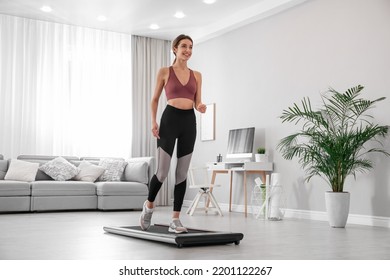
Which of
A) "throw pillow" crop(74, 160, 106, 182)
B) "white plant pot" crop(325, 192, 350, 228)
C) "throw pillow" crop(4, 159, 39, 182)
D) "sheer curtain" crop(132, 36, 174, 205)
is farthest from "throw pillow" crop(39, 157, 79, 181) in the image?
"white plant pot" crop(325, 192, 350, 228)

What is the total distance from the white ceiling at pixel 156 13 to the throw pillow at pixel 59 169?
95.3 inches

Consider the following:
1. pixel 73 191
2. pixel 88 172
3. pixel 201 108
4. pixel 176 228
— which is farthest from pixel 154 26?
pixel 176 228

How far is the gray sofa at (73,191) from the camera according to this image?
706 cm

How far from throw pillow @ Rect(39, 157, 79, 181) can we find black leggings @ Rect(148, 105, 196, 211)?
167 inches

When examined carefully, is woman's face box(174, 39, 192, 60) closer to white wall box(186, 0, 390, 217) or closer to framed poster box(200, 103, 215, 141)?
white wall box(186, 0, 390, 217)

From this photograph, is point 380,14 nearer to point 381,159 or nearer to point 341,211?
point 381,159

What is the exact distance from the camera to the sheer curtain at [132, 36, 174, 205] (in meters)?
9.27

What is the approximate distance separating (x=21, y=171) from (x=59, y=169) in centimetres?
60

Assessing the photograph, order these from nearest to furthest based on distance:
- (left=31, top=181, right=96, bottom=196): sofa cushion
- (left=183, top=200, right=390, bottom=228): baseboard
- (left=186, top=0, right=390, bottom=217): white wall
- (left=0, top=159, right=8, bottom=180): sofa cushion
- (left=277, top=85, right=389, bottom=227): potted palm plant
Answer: (left=277, top=85, right=389, bottom=227): potted palm plant → (left=183, top=200, right=390, bottom=228): baseboard → (left=186, top=0, right=390, bottom=217): white wall → (left=31, top=181, right=96, bottom=196): sofa cushion → (left=0, top=159, right=8, bottom=180): sofa cushion

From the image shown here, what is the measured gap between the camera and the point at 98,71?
9.05 meters

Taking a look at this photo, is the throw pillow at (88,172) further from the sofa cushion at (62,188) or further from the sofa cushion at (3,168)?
the sofa cushion at (3,168)

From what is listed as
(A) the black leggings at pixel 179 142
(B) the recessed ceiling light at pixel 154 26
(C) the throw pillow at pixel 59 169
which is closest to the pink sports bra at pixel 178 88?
(A) the black leggings at pixel 179 142
